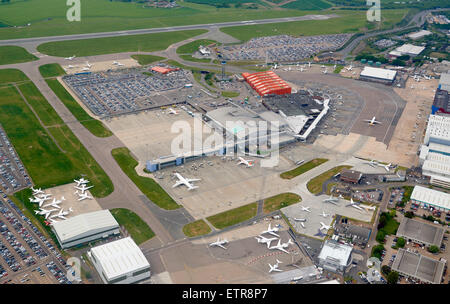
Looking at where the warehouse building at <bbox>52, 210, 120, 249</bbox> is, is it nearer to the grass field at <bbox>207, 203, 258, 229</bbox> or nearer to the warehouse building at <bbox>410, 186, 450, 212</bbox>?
the grass field at <bbox>207, 203, 258, 229</bbox>

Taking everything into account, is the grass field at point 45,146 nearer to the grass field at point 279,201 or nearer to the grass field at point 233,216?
the grass field at point 233,216

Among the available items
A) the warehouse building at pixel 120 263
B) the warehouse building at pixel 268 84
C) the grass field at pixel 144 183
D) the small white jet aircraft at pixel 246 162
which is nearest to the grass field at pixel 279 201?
the small white jet aircraft at pixel 246 162

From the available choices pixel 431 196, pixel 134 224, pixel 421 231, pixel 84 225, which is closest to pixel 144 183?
pixel 134 224

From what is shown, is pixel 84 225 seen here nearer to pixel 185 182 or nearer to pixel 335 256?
pixel 185 182

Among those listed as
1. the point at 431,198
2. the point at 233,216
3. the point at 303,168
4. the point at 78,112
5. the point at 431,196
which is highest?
the point at 78,112

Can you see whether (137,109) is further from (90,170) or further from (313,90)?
(313,90)

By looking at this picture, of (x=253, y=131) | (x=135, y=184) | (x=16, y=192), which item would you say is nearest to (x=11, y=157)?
(x=16, y=192)
